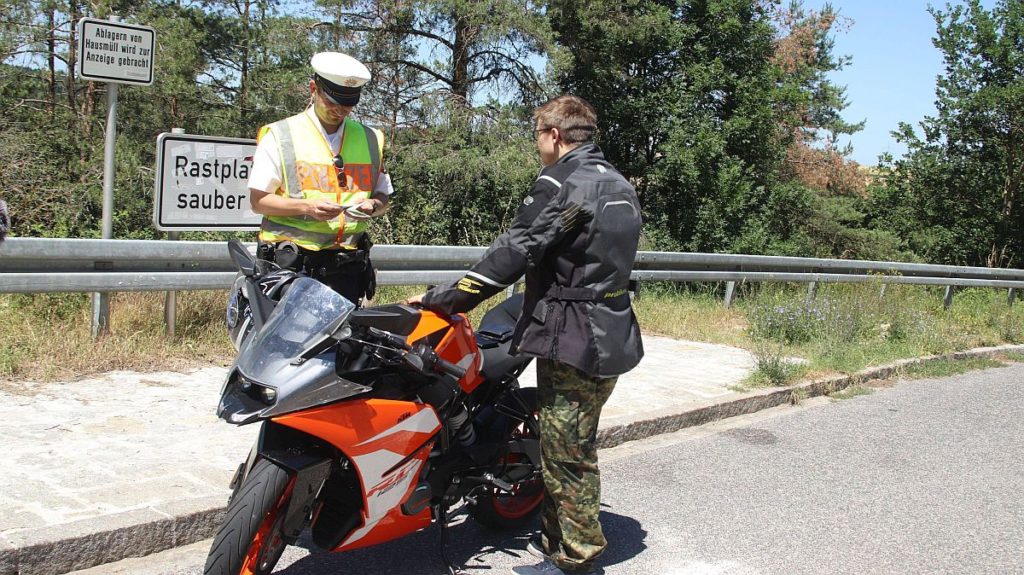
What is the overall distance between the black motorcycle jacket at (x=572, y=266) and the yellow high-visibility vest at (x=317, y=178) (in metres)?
1.03

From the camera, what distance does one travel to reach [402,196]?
14422 mm

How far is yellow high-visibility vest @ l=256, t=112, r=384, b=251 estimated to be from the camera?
4.42 meters

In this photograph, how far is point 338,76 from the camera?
4.32m

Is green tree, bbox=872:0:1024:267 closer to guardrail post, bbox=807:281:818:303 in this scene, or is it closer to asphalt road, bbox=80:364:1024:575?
guardrail post, bbox=807:281:818:303

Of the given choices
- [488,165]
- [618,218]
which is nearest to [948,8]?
[488,165]

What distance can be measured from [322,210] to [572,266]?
1.26 metres

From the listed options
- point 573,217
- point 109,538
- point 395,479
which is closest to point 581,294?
point 573,217

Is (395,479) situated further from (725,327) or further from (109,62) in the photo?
(725,327)

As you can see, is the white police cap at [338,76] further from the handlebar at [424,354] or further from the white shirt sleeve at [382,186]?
the handlebar at [424,354]

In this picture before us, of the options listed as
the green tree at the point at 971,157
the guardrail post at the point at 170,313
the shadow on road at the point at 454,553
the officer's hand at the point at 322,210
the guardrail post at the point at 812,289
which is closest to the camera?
the shadow on road at the point at 454,553

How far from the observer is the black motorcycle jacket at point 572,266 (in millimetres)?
3705

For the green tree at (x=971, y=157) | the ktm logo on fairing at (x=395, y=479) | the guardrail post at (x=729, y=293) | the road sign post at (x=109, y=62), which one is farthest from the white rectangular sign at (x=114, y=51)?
the green tree at (x=971, y=157)

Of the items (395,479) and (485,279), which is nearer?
(395,479)

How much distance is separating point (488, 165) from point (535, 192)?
420 inches
